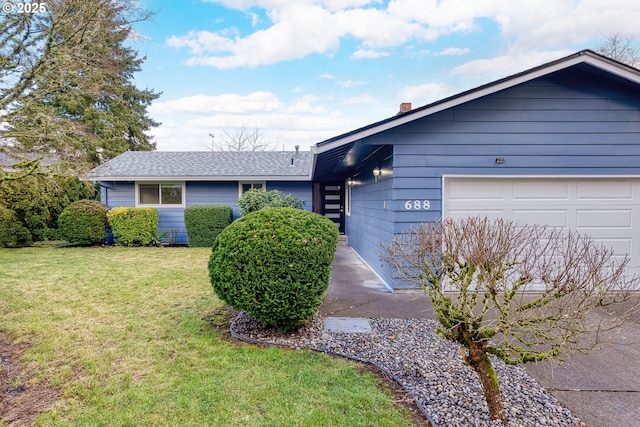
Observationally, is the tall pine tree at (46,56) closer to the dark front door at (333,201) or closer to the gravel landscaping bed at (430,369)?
the gravel landscaping bed at (430,369)

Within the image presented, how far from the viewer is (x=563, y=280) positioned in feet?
7.15

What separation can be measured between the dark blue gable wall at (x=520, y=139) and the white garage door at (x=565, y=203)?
0.59ft


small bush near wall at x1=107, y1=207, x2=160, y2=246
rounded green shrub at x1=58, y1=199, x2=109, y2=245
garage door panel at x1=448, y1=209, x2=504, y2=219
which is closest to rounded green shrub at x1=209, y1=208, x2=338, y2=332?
garage door panel at x1=448, y1=209, x2=504, y2=219

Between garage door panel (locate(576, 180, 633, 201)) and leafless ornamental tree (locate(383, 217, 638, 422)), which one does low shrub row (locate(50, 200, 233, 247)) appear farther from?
leafless ornamental tree (locate(383, 217, 638, 422))

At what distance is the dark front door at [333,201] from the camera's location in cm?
1359

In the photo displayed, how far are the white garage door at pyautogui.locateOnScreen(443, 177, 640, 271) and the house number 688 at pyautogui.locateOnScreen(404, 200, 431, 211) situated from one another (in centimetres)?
33

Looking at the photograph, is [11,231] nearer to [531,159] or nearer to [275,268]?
[275,268]

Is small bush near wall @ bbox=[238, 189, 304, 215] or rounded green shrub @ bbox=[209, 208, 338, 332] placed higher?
small bush near wall @ bbox=[238, 189, 304, 215]

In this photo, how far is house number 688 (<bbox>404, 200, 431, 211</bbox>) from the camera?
18.3 feet

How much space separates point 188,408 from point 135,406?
417 mm

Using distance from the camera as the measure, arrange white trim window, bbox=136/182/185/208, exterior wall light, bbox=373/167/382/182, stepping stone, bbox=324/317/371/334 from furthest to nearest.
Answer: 1. white trim window, bbox=136/182/185/208
2. exterior wall light, bbox=373/167/382/182
3. stepping stone, bbox=324/317/371/334

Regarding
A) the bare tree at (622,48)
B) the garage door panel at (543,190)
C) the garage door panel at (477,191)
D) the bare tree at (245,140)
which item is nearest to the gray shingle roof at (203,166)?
→ the garage door panel at (477,191)

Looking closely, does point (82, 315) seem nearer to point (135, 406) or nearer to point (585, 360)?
point (135, 406)

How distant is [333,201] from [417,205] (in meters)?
8.19
